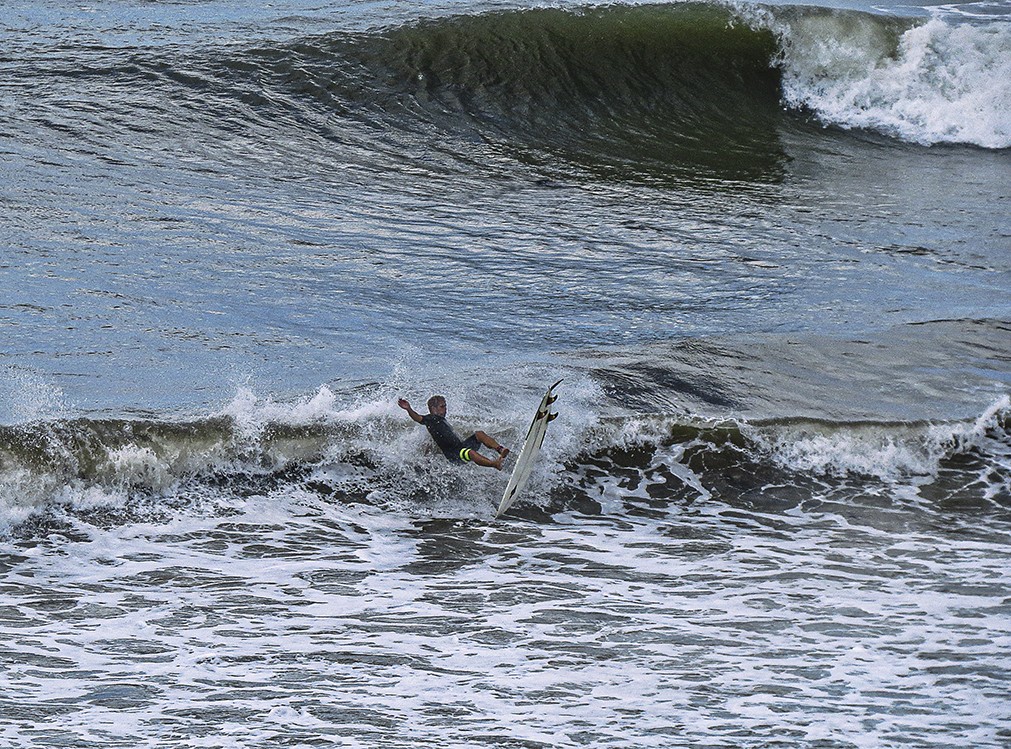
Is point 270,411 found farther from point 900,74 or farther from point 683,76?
point 900,74

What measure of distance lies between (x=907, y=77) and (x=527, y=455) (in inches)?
501

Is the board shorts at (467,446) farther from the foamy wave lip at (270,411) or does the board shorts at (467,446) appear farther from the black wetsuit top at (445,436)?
the foamy wave lip at (270,411)

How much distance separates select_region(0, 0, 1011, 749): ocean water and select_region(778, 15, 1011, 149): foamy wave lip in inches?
3.5

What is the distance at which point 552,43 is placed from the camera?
60.0ft

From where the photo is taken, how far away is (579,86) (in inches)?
696

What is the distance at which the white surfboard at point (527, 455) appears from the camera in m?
8.34

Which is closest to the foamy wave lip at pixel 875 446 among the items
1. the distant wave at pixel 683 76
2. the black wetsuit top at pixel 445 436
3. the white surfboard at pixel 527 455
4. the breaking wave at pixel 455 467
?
the breaking wave at pixel 455 467

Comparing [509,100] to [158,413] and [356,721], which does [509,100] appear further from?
[356,721]

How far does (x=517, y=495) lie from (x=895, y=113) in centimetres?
1198

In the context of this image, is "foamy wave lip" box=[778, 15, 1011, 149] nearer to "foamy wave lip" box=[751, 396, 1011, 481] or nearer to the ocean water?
the ocean water

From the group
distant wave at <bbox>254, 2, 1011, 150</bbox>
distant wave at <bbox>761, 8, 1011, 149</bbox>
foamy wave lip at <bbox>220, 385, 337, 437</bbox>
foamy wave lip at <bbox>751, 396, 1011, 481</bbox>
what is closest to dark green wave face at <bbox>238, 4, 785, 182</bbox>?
distant wave at <bbox>254, 2, 1011, 150</bbox>

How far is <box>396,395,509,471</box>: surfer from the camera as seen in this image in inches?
335

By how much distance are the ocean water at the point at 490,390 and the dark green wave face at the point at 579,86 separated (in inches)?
3.1

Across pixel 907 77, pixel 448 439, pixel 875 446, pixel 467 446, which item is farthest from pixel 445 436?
pixel 907 77
